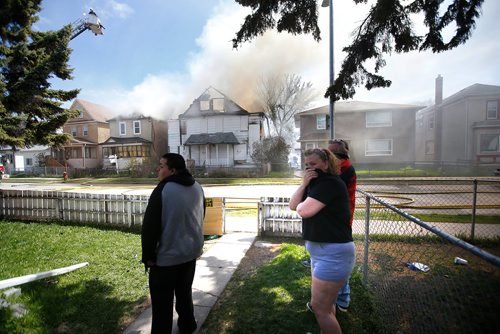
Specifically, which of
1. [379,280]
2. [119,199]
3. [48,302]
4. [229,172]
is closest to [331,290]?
[379,280]

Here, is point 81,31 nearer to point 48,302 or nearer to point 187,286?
point 48,302

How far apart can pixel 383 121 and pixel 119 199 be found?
26.4 m

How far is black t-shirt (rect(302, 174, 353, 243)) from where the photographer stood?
6.55ft

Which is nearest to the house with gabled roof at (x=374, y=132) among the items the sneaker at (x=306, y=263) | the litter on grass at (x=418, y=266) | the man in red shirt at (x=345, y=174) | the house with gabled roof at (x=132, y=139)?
the house with gabled roof at (x=132, y=139)

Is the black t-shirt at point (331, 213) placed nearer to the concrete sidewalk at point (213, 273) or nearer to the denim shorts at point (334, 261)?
the denim shorts at point (334, 261)

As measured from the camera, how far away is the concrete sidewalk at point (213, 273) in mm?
3045

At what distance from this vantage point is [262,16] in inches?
183

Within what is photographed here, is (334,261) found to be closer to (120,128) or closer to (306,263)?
(306,263)

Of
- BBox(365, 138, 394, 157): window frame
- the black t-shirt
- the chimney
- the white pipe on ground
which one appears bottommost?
the white pipe on ground

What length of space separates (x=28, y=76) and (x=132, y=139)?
80.3ft

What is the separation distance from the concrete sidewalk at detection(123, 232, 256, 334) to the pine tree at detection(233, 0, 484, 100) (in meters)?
3.73

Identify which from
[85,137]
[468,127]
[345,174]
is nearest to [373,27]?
[345,174]

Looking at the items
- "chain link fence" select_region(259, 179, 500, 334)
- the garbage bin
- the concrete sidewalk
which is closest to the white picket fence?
the garbage bin

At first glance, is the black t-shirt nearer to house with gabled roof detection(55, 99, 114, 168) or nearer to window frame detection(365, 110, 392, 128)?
window frame detection(365, 110, 392, 128)
